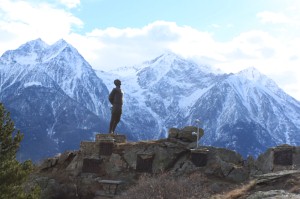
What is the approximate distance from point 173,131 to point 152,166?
10.8ft

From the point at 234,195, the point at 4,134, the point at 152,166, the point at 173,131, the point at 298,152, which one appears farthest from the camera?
the point at 173,131

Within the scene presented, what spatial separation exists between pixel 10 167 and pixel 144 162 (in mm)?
9571

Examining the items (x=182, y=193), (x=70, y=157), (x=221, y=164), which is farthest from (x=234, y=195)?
(x=70, y=157)

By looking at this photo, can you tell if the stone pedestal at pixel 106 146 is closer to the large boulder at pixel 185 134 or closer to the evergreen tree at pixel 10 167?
the large boulder at pixel 185 134

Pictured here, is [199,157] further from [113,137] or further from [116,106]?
[116,106]

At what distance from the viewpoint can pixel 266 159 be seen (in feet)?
99.4

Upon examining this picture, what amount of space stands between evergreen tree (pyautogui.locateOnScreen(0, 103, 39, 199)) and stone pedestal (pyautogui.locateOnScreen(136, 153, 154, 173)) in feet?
25.0

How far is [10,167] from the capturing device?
82.7 feet

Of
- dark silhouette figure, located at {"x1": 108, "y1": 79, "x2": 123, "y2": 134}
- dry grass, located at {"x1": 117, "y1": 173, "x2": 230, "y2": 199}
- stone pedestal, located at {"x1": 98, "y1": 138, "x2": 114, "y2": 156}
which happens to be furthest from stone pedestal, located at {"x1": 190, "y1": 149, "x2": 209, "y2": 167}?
dark silhouette figure, located at {"x1": 108, "y1": 79, "x2": 123, "y2": 134}

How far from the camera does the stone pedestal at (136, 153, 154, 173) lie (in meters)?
32.2

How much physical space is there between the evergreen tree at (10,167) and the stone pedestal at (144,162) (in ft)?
25.0

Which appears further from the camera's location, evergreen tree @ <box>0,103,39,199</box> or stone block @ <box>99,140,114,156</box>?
stone block @ <box>99,140,114,156</box>

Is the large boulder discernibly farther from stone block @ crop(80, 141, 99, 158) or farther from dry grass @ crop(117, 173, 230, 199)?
dry grass @ crop(117, 173, 230, 199)

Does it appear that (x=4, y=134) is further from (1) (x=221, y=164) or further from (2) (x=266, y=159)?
(2) (x=266, y=159)
